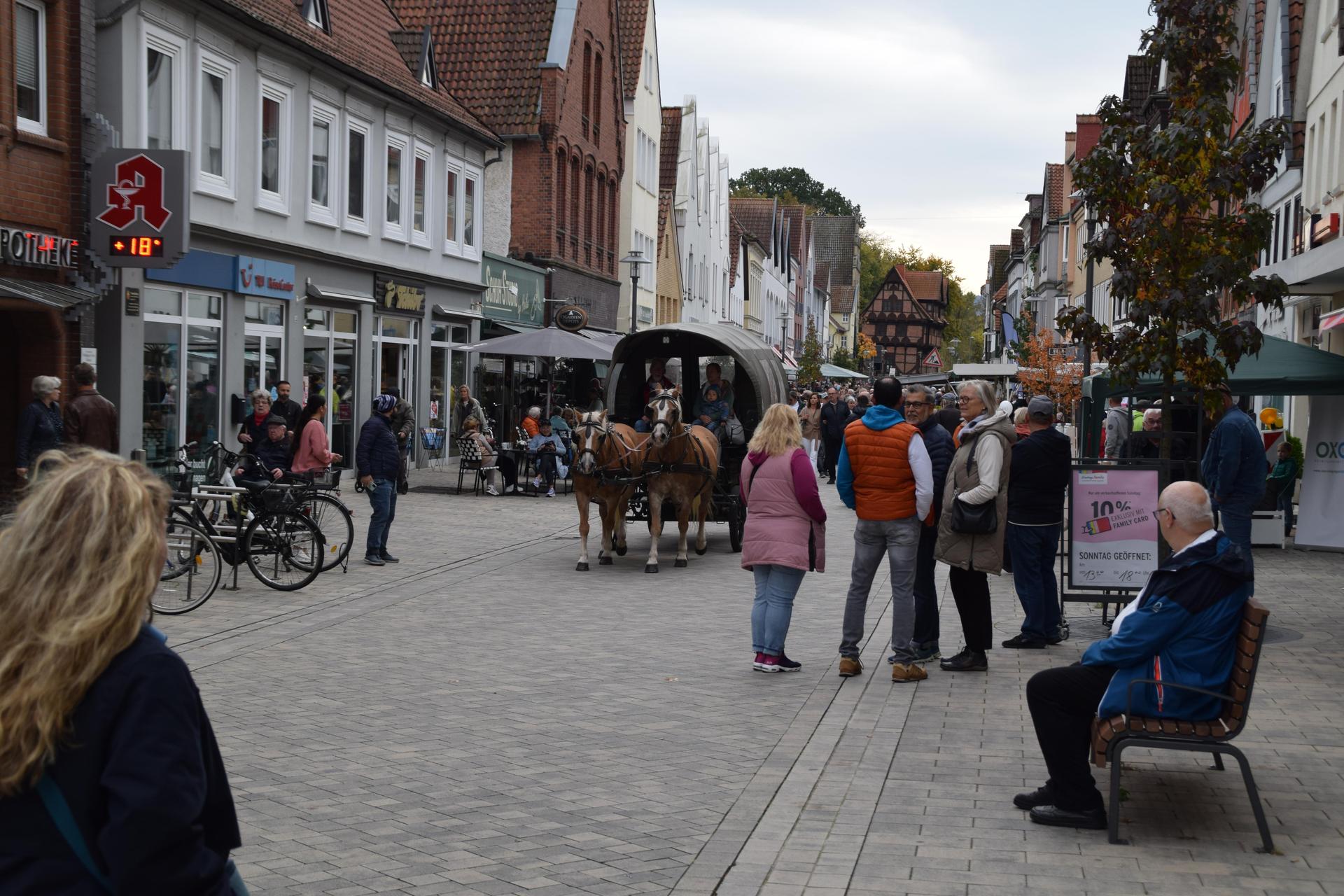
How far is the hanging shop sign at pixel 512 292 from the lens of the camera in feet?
116

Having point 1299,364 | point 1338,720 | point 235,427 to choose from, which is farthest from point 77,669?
point 235,427

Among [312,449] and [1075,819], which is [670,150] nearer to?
[312,449]

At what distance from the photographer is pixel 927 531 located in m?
10.2

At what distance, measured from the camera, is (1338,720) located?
27.3 feet

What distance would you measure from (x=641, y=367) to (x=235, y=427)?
673cm

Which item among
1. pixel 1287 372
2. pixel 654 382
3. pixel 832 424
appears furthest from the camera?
pixel 832 424

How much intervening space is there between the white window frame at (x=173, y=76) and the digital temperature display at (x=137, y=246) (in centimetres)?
264

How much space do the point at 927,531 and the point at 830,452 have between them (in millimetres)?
19524

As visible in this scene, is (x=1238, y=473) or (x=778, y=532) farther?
(x=1238, y=473)

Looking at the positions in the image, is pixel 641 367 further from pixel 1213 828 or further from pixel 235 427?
pixel 1213 828

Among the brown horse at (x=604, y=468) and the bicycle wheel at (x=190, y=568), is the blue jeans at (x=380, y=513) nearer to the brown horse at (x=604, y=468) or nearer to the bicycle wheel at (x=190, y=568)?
the brown horse at (x=604, y=468)

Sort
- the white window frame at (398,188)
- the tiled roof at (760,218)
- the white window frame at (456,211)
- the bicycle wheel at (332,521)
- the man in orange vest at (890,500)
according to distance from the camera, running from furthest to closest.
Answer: the tiled roof at (760,218), the white window frame at (456,211), the white window frame at (398,188), the bicycle wheel at (332,521), the man in orange vest at (890,500)

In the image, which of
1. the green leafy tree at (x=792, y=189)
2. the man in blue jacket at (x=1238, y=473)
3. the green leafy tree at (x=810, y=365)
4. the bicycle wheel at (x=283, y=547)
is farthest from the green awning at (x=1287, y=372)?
the green leafy tree at (x=792, y=189)

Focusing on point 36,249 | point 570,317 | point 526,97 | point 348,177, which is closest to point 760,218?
point 526,97
